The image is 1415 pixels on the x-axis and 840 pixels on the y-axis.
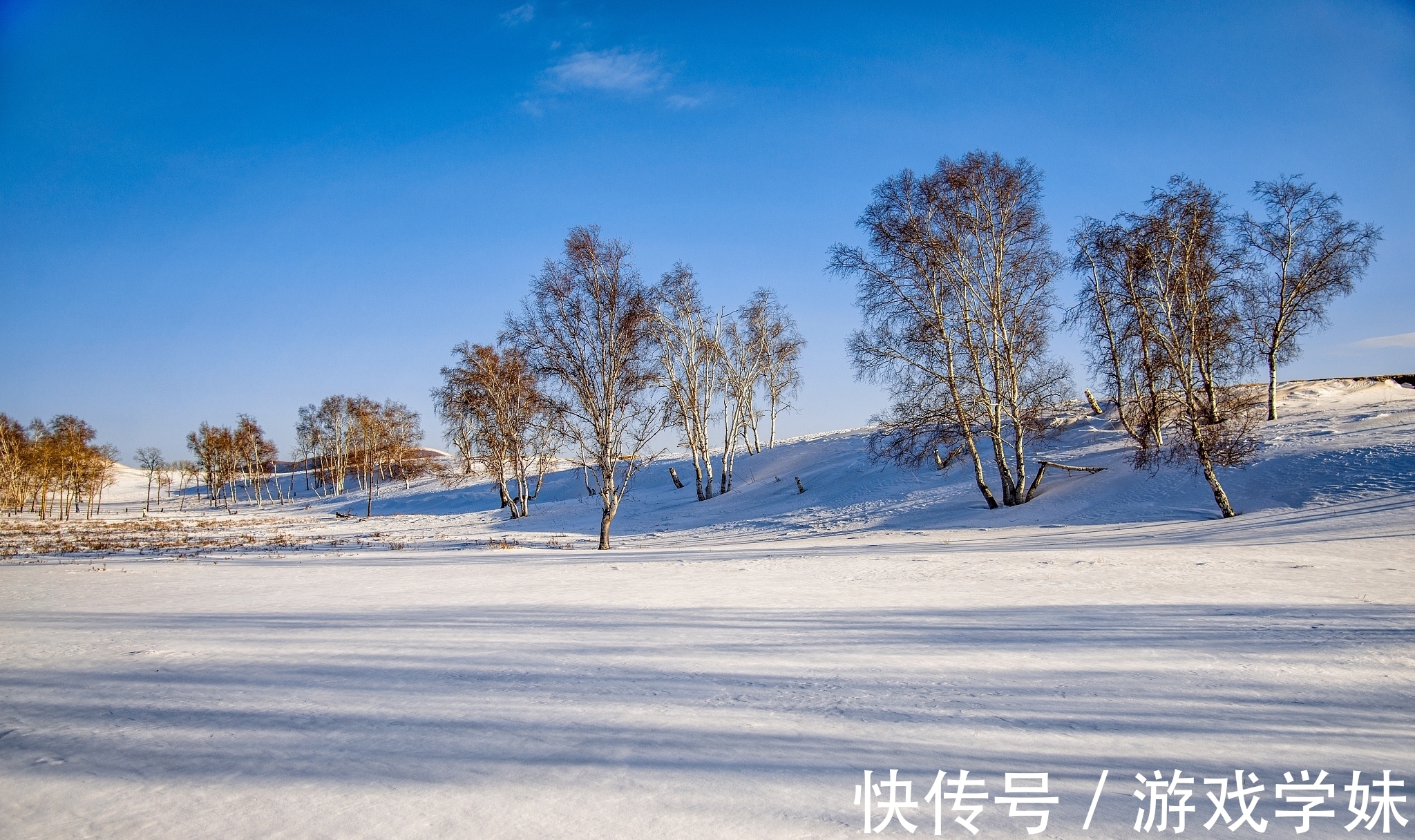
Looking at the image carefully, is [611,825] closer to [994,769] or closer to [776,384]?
[994,769]

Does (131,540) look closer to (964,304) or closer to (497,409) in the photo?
(497,409)

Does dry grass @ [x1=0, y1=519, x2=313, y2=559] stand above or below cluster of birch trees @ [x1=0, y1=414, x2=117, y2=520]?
below

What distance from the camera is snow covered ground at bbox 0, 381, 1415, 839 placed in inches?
123

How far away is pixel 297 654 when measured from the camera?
596cm

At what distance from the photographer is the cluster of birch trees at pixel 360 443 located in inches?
2185

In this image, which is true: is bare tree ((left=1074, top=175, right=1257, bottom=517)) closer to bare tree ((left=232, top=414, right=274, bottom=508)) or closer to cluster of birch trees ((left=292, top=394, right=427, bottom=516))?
cluster of birch trees ((left=292, top=394, right=427, bottom=516))

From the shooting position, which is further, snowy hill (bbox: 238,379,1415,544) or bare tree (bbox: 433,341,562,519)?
bare tree (bbox: 433,341,562,519)

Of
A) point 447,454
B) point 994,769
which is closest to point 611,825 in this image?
point 994,769

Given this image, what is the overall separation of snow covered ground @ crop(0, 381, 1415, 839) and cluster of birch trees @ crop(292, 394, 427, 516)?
44.4 meters

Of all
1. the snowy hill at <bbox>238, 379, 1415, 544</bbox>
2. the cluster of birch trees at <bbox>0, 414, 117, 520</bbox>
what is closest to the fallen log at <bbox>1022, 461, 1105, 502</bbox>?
the snowy hill at <bbox>238, 379, 1415, 544</bbox>

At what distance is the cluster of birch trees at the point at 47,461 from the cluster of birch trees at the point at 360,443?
17425mm

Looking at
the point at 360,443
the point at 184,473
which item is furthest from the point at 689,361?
the point at 184,473

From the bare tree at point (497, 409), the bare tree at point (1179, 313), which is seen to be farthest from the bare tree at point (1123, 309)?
the bare tree at point (497, 409)

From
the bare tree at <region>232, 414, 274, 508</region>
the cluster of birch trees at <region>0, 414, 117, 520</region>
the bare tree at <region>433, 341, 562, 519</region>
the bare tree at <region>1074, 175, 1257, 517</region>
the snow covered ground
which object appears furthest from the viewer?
Result: the bare tree at <region>232, 414, 274, 508</region>
